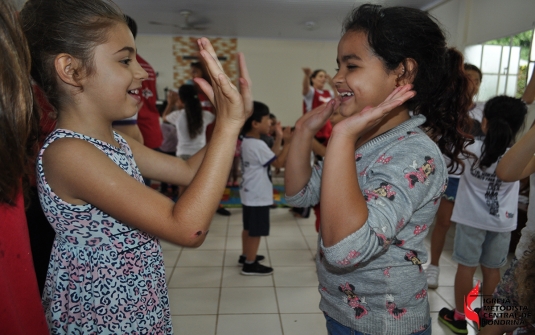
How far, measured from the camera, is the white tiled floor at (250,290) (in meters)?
2.48

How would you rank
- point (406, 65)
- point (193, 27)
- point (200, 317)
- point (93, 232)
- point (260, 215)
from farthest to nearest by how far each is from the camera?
point (193, 27) < point (260, 215) < point (200, 317) < point (406, 65) < point (93, 232)

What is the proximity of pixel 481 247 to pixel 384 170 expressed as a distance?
187cm

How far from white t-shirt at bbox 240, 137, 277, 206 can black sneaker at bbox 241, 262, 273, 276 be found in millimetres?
524

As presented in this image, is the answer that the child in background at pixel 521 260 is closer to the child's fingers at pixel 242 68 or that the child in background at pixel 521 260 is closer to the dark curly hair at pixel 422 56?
the dark curly hair at pixel 422 56

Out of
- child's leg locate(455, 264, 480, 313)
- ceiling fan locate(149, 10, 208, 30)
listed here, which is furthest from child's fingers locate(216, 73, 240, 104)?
ceiling fan locate(149, 10, 208, 30)

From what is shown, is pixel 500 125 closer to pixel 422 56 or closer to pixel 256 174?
pixel 422 56

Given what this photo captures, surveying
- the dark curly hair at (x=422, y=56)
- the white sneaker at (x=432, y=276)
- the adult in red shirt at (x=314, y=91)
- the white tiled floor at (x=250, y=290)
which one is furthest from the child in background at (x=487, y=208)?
the adult in red shirt at (x=314, y=91)

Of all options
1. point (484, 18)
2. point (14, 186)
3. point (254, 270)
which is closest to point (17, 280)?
point (14, 186)

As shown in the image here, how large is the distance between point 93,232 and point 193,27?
802cm

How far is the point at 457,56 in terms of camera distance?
4.19 ft

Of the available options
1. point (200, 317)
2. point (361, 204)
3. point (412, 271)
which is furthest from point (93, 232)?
point (200, 317)

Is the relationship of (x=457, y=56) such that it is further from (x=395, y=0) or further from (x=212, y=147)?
(x=395, y=0)

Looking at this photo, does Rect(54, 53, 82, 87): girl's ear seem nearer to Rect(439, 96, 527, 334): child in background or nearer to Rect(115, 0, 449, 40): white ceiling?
Rect(439, 96, 527, 334): child in background

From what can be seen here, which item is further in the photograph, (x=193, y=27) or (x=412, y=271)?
(x=193, y=27)
